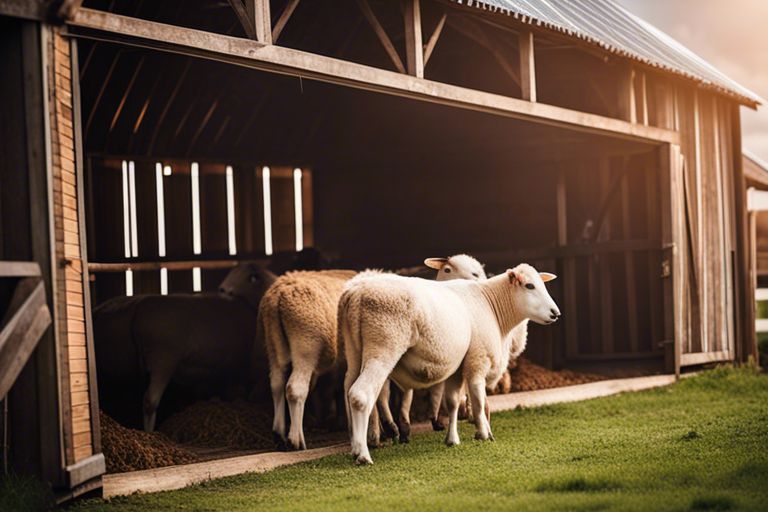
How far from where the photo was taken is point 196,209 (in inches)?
670

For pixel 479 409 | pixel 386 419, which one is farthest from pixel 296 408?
pixel 479 409

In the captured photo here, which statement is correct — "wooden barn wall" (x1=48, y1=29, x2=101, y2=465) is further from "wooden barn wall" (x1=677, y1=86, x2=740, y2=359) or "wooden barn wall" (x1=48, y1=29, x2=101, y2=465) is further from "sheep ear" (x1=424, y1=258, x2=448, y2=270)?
"wooden barn wall" (x1=677, y1=86, x2=740, y2=359)

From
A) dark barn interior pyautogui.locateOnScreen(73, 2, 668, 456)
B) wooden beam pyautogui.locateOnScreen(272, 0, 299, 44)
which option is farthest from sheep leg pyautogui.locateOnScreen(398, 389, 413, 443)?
dark barn interior pyautogui.locateOnScreen(73, 2, 668, 456)

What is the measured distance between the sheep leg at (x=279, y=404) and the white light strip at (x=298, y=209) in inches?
319

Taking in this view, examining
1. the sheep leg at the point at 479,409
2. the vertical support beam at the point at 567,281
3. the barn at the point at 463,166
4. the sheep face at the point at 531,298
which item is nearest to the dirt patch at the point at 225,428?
the sheep leg at the point at 479,409

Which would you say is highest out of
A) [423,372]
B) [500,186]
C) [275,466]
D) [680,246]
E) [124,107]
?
[124,107]

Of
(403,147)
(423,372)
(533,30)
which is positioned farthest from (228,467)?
(403,147)

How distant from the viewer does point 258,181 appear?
1816 cm

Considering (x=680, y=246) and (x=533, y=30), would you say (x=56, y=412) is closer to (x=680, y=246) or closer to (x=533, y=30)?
(x=533, y=30)

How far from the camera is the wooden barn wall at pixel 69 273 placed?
286 inches

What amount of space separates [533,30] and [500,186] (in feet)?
19.1

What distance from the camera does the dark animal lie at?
11.7 meters

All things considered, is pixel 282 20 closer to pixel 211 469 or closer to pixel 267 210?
pixel 211 469

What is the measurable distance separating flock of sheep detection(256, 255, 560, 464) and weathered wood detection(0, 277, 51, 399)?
292 cm
